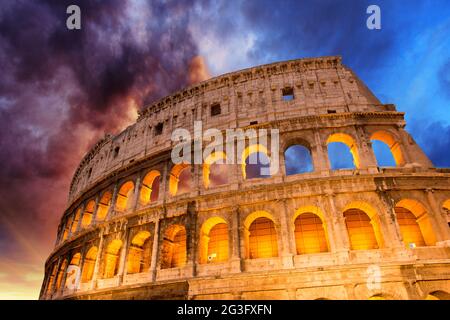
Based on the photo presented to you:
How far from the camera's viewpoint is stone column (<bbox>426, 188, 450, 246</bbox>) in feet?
38.4

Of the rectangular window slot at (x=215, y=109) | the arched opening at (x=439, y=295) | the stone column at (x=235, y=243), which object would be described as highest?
the rectangular window slot at (x=215, y=109)

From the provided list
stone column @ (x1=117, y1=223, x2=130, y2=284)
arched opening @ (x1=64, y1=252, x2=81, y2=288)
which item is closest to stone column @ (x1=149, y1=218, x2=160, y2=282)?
stone column @ (x1=117, y1=223, x2=130, y2=284)

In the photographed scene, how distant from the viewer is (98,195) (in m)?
20.0

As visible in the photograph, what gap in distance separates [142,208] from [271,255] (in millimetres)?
7524

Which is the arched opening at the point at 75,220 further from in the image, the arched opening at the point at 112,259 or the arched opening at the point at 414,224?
the arched opening at the point at 414,224

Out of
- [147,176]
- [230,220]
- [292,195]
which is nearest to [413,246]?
[292,195]

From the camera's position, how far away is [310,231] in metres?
13.3

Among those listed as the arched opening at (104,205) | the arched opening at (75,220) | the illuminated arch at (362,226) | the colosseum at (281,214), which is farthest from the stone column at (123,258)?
the illuminated arch at (362,226)

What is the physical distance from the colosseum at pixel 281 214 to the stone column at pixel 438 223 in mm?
42

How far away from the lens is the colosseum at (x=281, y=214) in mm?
11391

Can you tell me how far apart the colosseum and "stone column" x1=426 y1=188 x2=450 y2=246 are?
4cm

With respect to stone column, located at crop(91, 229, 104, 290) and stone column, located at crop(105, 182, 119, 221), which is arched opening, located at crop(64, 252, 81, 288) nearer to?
stone column, located at crop(91, 229, 104, 290)

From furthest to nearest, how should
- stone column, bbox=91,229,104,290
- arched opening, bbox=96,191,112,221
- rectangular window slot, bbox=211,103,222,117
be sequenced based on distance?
arched opening, bbox=96,191,112,221 → rectangular window slot, bbox=211,103,222,117 → stone column, bbox=91,229,104,290

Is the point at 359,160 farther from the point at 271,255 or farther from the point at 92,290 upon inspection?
the point at 92,290
